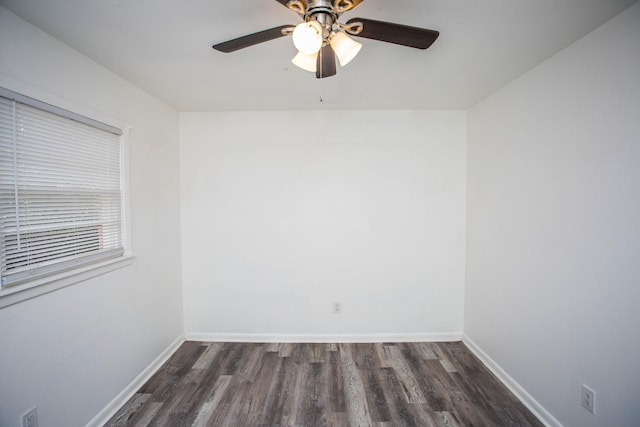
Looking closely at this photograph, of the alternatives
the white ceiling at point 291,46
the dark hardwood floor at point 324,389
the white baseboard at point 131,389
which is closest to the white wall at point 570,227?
the white ceiling at point 291,46

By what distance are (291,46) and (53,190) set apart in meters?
1.59

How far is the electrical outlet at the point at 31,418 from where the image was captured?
4.08 feet

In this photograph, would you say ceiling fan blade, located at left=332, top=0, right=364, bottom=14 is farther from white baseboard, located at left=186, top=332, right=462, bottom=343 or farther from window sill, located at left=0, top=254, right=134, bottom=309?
white baseboard, located at left=186, top=332, right=462, bottom=343

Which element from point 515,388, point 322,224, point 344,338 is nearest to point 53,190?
point 322,224

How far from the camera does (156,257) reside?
88.1 inches

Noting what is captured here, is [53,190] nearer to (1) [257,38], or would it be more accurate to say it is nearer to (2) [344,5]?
(1) [257,38]

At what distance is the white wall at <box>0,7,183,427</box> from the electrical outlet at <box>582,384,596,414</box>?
9.80ft

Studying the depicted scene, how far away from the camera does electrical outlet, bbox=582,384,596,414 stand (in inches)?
54.4

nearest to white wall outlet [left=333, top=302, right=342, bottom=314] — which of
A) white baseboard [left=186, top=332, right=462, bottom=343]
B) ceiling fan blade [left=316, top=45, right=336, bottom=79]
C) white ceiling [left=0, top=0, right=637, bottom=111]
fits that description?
white baseboard [left=186, top=332, right=462, bottom=343]

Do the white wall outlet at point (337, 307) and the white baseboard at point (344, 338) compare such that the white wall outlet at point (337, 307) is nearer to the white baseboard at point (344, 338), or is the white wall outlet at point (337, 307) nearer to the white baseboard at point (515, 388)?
the white baseboard at point (344, 338)

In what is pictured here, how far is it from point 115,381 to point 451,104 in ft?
11.8

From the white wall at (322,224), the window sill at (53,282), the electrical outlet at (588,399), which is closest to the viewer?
the window sill at (53,282)

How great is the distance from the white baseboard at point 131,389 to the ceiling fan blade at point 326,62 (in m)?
2.55

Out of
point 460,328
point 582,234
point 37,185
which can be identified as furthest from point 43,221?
point 460,328
